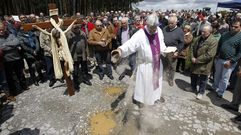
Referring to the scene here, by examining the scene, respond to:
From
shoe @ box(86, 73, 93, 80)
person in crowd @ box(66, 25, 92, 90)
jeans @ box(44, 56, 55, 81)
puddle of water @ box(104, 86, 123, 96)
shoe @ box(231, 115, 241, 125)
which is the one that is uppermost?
person in crowd @ box(66, 25, 92, 90)

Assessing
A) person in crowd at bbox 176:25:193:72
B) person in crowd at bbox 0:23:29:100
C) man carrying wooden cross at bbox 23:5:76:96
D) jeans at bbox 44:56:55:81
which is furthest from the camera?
person in crowd at bbox 176:25:193:72

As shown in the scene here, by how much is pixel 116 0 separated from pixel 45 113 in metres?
37.1

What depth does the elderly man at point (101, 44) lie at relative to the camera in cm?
682

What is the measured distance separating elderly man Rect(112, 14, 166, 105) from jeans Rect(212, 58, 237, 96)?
88.9 inches

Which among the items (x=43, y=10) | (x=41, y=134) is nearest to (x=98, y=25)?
(x=41, y=134)

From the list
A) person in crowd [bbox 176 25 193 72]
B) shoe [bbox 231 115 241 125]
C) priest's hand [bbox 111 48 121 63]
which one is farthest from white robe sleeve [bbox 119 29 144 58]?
person in crowd [bbox 176 25 193 72]

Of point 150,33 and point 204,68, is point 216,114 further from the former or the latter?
point 150,33

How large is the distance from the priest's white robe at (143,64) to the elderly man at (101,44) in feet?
9.09

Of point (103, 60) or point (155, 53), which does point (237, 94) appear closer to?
point (155, 53)

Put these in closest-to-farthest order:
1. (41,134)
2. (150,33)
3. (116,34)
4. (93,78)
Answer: (150,33), (41,134), (93,78), (116,34)

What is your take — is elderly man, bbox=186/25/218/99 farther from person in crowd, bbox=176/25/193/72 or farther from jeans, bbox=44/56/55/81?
jeans, bbox=44/56/55/81

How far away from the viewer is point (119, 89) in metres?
6.42

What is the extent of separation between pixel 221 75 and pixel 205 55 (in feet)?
2.80

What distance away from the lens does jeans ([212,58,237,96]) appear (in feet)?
18.5
